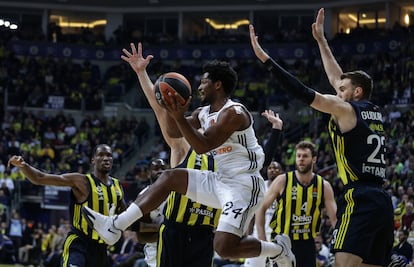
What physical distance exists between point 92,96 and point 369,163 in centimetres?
2716

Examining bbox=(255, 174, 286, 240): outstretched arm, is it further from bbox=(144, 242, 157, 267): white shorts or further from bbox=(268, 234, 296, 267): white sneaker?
bbox=(268, 234, 296, 267): white sneaker

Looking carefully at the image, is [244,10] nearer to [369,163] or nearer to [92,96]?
[92,96]

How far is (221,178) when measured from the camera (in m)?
7.38

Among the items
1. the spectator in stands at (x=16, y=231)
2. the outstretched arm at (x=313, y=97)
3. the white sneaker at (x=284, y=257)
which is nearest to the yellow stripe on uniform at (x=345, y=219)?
the outstretched arm at (x=313, y=97)

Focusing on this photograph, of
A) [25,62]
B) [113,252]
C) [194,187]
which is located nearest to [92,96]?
[25,62]

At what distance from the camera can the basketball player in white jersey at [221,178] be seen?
23.1ft

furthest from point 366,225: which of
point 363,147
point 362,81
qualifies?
point 362,81

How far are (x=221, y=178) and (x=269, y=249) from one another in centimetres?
106

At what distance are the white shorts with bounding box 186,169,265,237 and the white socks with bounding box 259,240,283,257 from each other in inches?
19.6

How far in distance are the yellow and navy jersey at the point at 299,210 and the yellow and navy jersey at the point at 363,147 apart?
2.69 m

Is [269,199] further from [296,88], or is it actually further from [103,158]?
[296,88]

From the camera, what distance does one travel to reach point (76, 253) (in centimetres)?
941

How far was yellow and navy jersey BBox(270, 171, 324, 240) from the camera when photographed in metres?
9.93

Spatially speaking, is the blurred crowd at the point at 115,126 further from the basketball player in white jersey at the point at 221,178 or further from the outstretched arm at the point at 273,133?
the basketball player in white jersey at the point at 221,178
